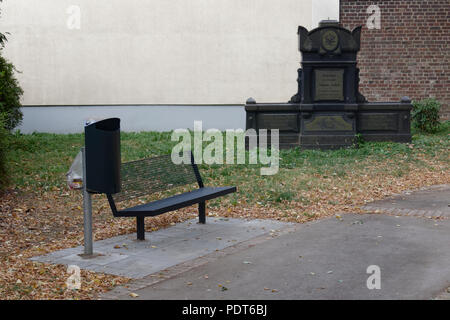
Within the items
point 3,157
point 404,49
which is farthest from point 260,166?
point 404,49

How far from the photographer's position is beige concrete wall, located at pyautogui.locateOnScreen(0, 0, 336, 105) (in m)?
19.7

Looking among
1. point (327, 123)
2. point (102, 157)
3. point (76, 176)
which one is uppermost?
point (327, 123)

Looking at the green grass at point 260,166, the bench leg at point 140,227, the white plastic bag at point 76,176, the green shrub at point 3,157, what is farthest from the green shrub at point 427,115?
the white plastic bag at point 76,176

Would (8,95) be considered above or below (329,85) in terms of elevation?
below

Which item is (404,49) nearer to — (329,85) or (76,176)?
(329,85)

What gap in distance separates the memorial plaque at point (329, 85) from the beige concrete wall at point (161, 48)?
592 centimetres

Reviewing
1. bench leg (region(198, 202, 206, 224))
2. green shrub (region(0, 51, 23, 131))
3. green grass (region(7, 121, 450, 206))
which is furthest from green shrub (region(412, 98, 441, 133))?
bench leg (region(198, 202, 206, 224))

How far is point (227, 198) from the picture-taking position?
29.6 ft

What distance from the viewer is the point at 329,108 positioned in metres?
14.1

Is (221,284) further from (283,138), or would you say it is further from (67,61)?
(67,61)

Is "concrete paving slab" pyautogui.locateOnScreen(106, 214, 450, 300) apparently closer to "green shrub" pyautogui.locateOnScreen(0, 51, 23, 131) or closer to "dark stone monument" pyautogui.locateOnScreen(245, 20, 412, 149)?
"dark stone monument" pyautogui.locateOnScreen(245, 20, 412, 149)

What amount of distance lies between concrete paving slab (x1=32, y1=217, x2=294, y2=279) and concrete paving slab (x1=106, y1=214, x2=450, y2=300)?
A: 1.18ft

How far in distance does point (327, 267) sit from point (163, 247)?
1.83 metres
